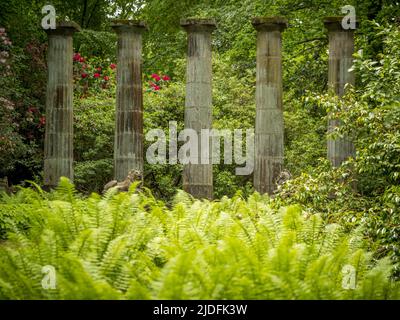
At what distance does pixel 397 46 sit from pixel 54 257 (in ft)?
34.8

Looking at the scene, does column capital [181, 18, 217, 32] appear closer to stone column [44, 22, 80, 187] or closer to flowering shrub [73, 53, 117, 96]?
stone column [44, 22, 80, 187]

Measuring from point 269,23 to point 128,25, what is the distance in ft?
19.1

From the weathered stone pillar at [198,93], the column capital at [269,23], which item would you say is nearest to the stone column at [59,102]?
the weathered stone pillar at [198,93]

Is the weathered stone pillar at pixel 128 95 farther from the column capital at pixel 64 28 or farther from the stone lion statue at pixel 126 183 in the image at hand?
the stone lion statue at pixel 126 183

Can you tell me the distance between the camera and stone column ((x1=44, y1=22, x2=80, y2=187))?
98.5 feet

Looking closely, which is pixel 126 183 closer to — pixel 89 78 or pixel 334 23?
pixel 334 23

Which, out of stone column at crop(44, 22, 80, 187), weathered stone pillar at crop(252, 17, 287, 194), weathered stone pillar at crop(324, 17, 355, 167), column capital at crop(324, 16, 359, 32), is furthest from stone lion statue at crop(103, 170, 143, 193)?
column capital at crop(324, 16, 359, 32)

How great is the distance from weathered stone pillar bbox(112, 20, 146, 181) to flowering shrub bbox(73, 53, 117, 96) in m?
9.66

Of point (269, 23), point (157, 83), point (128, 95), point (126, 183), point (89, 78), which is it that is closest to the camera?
point (126, 183)

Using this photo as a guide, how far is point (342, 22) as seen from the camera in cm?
2873

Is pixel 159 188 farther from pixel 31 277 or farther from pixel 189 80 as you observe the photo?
pixel 31 277

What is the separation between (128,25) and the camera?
29.7 m

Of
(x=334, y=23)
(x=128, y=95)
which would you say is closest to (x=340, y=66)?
(x=334, y=23)
